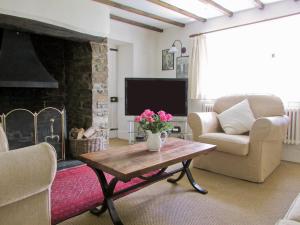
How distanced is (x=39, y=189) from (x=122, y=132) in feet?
12.1

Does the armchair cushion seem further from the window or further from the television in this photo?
the window

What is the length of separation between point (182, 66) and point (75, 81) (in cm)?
194

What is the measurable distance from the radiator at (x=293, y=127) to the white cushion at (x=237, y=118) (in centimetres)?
62

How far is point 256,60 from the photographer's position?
3535mm

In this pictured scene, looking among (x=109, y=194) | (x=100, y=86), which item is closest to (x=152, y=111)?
(x=100, y=86)

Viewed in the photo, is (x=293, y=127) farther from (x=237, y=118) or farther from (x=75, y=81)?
(x=75, y=81)

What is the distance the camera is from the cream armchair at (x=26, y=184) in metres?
1.04

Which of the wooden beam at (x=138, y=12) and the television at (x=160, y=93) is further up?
the wooden beam at (x=138, y=12)

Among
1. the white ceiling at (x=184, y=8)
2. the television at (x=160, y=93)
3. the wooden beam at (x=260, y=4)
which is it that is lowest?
the television at (x=160, y=93)

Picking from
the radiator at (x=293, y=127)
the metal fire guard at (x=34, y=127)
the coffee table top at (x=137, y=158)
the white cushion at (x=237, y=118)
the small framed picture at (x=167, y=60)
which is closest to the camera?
the coffee table top at (x=137, y=158)

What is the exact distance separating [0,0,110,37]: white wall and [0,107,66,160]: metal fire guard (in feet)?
3.57

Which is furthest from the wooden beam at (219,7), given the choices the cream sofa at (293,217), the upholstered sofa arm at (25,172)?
the upholstered sofa arm at (25,172)

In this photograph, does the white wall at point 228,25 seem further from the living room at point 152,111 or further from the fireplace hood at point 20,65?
the fireplace hood at point 20,65

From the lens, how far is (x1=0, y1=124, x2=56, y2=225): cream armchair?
3.43 ft
